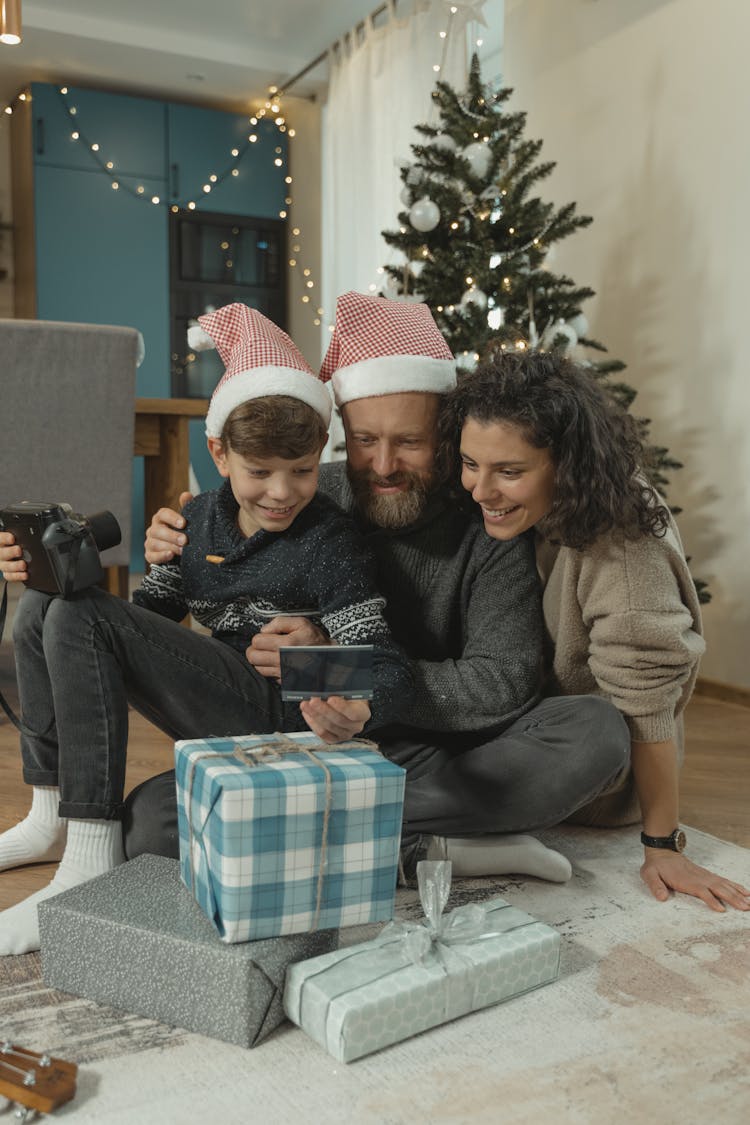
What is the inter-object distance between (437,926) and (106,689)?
52cm

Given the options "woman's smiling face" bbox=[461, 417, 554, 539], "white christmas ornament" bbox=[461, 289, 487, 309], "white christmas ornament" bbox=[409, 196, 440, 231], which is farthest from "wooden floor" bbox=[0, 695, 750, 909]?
"white christmas ornament" bbox=[409, 196, 440, 231]

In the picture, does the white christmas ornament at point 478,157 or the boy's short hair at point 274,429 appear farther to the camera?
the white christmas ornament at point 478,157

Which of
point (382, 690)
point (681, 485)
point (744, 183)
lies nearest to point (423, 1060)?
point (382, 690)

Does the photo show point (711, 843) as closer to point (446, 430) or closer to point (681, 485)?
point (446, 430)

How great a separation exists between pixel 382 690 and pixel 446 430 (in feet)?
1.45

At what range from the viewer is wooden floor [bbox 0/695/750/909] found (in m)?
1.73

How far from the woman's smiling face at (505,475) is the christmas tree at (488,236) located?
131 cm

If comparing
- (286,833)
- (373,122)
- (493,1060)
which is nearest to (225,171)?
(373,122)

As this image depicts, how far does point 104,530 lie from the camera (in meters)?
1.49

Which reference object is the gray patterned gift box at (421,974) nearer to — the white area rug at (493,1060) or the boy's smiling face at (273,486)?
the white area rug at (493,1060)

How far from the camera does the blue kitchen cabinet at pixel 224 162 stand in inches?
198

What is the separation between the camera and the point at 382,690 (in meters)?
1.33

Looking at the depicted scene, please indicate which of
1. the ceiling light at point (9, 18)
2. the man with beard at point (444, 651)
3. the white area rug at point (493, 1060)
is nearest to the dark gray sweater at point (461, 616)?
the man with beard at point (444, 651)

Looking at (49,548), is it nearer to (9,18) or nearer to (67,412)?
(67,412)
